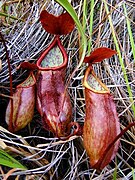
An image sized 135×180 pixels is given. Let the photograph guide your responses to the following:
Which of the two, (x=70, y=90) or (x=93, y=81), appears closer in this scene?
(x=93, y=81)

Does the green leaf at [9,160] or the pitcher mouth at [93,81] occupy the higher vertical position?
the pitcher mouth at [93,81]

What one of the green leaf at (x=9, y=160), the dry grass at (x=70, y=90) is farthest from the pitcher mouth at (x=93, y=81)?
the green leaf at (x=9, y=160)

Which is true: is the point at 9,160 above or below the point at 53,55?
below

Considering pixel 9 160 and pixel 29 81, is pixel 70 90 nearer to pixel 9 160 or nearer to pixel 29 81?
pixel 29 81

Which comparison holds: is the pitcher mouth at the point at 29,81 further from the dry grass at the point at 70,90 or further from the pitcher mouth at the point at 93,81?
the pitcher mouth at the point at 93,81

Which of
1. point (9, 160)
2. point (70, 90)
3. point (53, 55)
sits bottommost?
point (9, 160)

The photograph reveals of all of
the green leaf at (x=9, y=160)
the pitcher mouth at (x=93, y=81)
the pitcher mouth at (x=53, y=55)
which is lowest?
the green leaf at (x=9, y=160)

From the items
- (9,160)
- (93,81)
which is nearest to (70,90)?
(93,81)

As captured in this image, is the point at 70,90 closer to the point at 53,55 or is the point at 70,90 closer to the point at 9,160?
the point at 53,55

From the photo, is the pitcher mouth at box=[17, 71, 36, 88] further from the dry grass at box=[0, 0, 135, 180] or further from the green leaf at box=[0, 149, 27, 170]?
the green leaf at box=[0, 149, 27, 170]
